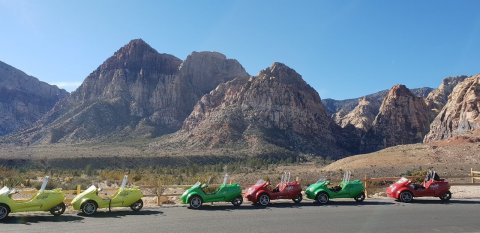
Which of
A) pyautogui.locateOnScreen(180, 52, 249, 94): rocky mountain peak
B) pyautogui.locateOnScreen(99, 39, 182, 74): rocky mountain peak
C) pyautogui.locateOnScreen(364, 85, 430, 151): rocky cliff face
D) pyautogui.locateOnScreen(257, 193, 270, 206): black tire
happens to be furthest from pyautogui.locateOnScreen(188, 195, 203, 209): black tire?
pyautogui.locateOnScreen(99, 39, 182, 74): rocky mountain peak

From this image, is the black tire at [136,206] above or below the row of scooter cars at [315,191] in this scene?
below

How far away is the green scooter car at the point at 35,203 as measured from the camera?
15414 millimetres

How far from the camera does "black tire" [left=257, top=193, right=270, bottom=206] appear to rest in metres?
19.5

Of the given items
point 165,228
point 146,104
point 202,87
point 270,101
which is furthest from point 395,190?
point 202,87

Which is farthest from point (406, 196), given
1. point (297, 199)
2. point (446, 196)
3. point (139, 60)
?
point (139, 60)

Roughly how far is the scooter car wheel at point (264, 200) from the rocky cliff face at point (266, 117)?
82223mm

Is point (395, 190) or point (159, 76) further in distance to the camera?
point (159, 76)

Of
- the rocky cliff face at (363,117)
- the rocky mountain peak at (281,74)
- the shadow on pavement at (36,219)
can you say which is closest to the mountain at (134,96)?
the rocky mountain peak at (281,74)

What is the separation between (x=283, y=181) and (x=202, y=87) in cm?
14598

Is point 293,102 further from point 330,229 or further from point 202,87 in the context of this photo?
point 330,229

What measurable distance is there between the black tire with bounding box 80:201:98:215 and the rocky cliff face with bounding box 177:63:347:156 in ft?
280

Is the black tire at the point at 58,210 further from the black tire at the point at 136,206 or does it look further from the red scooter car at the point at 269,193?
the red scooter car at the point at 269,193

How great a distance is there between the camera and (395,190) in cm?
2081

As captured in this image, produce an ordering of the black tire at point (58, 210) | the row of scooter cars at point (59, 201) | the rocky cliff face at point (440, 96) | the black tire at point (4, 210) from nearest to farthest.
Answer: the black tire at point (4, 210)
the row of scooter cars at point (59, 201)
the black tire at point (58, 210)
the rocky cliff face at point (440, 96)
